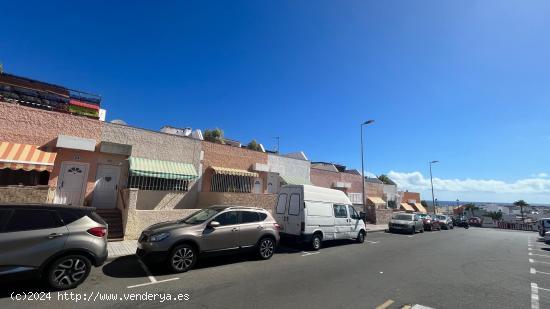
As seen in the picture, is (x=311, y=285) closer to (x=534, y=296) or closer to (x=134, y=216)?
(x=534, y=296)

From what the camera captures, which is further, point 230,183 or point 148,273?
point 230,183

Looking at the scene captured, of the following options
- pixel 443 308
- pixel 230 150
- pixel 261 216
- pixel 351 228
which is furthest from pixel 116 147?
pixel 443 308

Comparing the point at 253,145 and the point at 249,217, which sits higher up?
the point at 253,145

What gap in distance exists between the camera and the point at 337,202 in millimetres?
13203

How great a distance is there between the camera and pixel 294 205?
1166 centimetres

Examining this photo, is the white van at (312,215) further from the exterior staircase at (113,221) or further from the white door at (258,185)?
the exterior staircase at (113,221)

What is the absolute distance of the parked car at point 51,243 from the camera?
5.16 metres

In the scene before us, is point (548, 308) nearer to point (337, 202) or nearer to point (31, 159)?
point (337, 202)

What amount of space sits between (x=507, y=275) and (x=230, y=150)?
1454cm

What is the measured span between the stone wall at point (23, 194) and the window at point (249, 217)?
296 inches

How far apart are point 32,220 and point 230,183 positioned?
1199 centimetres

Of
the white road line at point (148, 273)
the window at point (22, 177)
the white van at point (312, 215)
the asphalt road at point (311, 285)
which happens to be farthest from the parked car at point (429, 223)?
the window at point (22, 177)

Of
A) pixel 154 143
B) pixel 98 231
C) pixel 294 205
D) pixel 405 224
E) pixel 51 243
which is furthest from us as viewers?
pixel 405 224

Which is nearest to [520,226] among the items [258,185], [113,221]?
[258,185]
